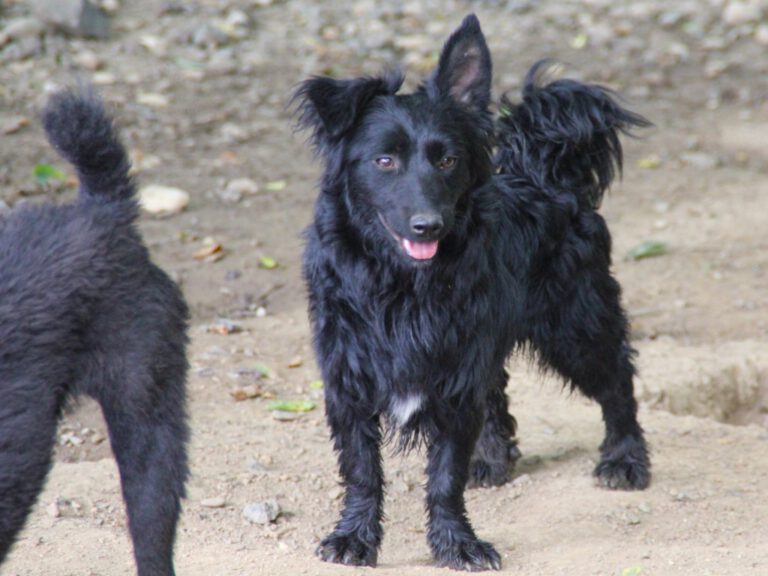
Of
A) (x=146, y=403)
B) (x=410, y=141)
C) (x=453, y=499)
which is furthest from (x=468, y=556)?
(x=410, y=141)

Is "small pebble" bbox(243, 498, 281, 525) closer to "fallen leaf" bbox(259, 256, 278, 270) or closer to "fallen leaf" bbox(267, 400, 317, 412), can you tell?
"fallen leaf" bbox(267, 400, 317, 412)

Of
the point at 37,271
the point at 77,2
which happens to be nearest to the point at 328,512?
the point at 37,271

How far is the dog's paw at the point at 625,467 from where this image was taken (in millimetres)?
5188

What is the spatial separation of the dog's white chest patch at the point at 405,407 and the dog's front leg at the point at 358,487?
13cm

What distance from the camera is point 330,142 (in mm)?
4375

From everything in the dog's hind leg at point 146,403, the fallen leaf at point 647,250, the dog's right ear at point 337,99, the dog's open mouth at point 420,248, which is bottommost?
the fallen leaf at point 647,250

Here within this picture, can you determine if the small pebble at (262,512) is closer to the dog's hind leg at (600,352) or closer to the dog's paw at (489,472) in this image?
the dog's paw at (489,472)

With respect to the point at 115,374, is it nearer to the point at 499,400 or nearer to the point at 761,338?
the point at 499,400

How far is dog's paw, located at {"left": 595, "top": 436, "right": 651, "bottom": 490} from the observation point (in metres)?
5.19

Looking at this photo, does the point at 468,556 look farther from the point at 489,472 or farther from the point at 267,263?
the point at 267,263

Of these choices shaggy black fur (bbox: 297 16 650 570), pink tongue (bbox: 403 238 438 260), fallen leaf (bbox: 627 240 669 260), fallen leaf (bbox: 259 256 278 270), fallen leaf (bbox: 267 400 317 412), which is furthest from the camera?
fallen leaf (bbox: 627 240 669 260)

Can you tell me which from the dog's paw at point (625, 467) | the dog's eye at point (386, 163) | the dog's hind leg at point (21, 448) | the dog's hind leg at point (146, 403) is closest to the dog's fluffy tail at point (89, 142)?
the dog's hind leg at point (146, 403)

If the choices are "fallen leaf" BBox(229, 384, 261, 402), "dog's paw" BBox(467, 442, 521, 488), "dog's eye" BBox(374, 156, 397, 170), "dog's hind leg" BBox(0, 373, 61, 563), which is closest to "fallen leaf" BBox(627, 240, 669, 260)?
"dog's paw" BBox(467, 442, 521, 488)

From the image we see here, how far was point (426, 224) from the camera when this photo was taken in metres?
3.97
